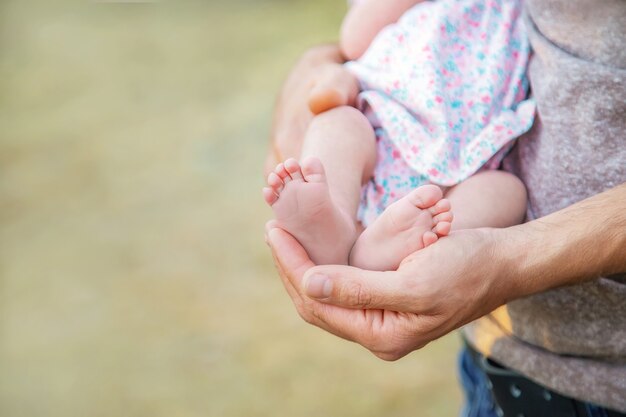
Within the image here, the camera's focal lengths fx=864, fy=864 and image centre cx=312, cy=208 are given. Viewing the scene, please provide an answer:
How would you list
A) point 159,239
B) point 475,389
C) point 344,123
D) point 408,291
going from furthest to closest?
point 159,239
point 475,389
point 344,123
point 408,291

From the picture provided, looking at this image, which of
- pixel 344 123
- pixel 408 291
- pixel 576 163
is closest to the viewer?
pixel 408 291

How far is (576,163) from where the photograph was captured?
1067 millimetres

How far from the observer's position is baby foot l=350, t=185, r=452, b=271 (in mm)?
955

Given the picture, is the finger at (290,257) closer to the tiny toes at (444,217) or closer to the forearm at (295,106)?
→ the tiny toes at (444,217)

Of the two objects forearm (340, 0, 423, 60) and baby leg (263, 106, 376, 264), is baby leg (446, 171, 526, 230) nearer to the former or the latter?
baby leg (263, 106, 376, 264)

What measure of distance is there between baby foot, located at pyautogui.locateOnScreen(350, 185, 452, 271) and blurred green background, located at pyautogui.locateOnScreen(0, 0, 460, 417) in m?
1.42

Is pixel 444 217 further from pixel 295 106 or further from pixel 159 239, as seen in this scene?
pixel 159 239

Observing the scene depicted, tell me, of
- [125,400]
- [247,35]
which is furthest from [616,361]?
[247,35]

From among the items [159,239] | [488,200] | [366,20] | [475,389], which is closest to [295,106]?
[366,20]

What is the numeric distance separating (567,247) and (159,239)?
2195 mm

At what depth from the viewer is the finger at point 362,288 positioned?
91 cm

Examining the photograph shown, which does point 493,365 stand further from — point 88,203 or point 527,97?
point 88,203

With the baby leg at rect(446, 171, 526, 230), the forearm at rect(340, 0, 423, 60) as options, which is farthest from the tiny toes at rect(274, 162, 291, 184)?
the forearm at rect(340, 0, 423, 60)

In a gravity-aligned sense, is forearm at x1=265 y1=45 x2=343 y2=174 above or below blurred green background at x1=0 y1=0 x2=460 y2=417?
above
